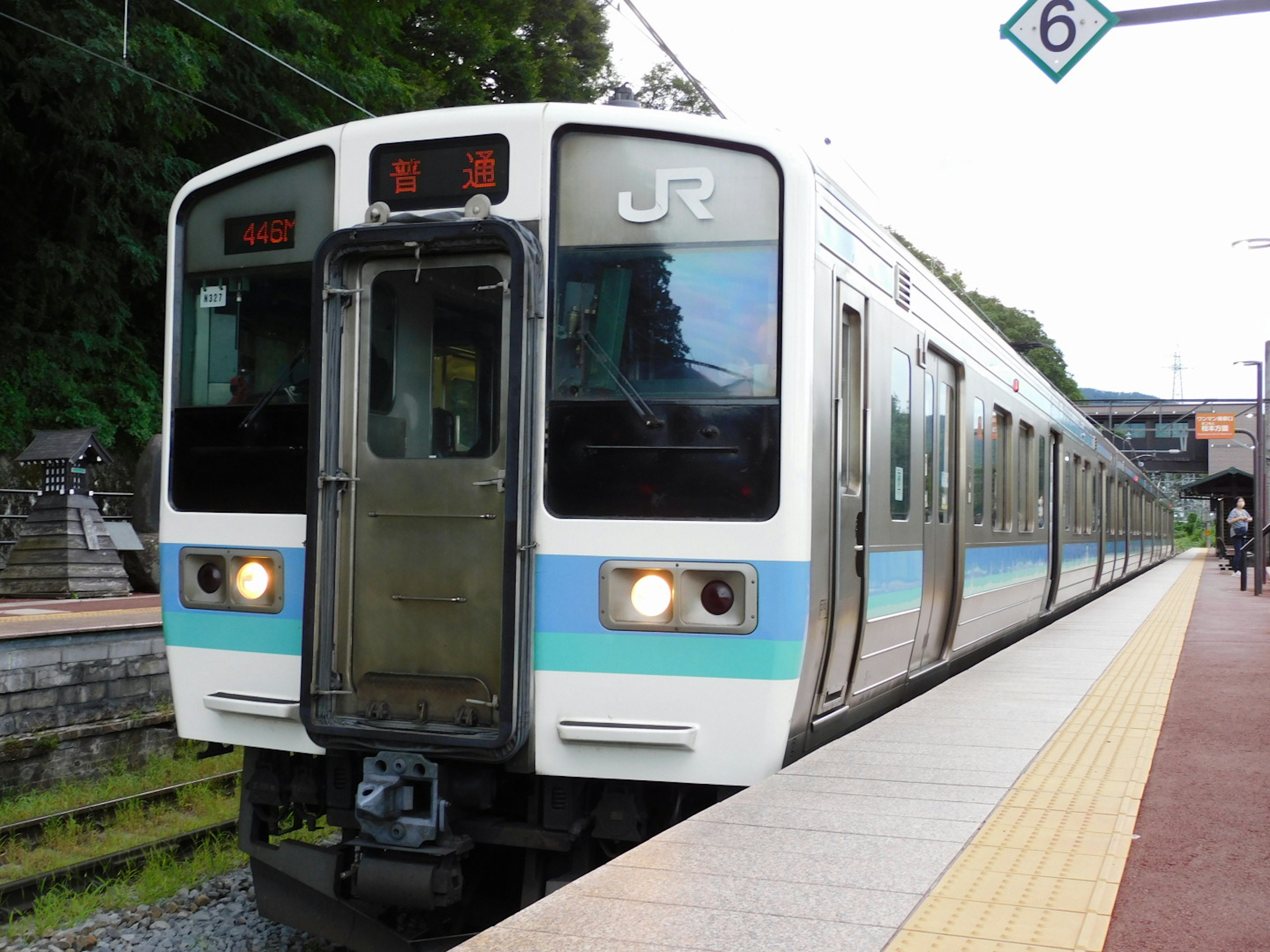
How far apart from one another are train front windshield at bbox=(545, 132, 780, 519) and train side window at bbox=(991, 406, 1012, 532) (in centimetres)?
537

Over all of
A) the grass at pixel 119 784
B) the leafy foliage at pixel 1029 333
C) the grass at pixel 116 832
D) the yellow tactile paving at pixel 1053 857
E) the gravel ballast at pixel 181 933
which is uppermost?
the leafy foliage at pixel 1029 333

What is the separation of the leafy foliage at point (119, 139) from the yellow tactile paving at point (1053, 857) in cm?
1373

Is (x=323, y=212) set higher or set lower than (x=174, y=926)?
higher

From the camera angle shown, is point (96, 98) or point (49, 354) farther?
point (49, 354)

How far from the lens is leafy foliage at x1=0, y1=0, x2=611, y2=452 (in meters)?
16.4

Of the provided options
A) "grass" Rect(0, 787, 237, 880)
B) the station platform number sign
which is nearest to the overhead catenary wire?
"grass" Rect(0, 787, 237, 880)

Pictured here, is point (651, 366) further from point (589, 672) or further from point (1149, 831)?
point (1149, 831)

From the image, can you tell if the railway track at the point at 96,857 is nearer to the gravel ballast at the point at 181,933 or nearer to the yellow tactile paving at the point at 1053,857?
the gravel ballast at the point at 181,933

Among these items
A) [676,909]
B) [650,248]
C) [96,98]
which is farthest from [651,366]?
[96,98]

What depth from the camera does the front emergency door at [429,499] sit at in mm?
4609

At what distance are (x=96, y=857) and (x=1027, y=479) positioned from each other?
26.3 ft

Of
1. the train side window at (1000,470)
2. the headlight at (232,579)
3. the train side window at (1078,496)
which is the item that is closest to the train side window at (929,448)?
the train side window at (1000,470)

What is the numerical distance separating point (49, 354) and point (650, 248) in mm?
16168

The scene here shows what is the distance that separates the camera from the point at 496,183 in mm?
4797
